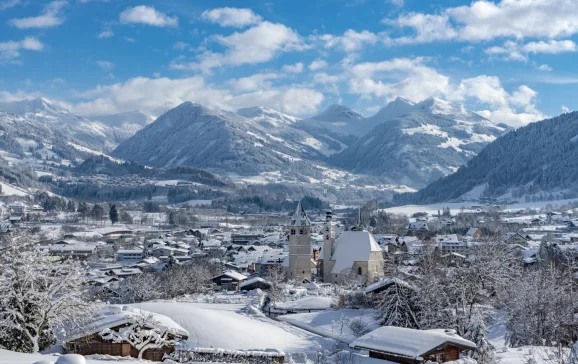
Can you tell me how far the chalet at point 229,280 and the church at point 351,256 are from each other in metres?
9.06

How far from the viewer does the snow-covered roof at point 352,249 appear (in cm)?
6531

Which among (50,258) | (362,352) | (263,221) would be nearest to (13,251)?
(50,258)

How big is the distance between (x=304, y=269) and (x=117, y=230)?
87.4m

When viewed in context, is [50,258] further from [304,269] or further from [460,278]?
[304,269]

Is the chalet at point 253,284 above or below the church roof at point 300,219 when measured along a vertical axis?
below

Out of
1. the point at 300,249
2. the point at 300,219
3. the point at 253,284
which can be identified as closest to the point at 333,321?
the point at 253,284

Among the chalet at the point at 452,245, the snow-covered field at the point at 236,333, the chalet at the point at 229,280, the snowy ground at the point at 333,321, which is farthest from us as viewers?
the chalet at the point at 452,245

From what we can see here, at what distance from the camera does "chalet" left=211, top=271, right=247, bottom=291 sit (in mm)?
69000

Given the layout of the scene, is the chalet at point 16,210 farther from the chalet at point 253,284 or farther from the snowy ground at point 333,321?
the snowy ground at point 333,321

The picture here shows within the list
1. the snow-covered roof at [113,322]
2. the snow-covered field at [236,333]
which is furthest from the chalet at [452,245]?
the snow-covered roof at [113,322]

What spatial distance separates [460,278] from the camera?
1435 inches

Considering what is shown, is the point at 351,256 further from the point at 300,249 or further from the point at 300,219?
the point at 300,219

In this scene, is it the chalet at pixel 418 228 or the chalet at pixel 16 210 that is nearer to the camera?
the chalet at pixel 418 228

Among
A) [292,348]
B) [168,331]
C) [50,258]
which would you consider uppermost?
[50,258]
